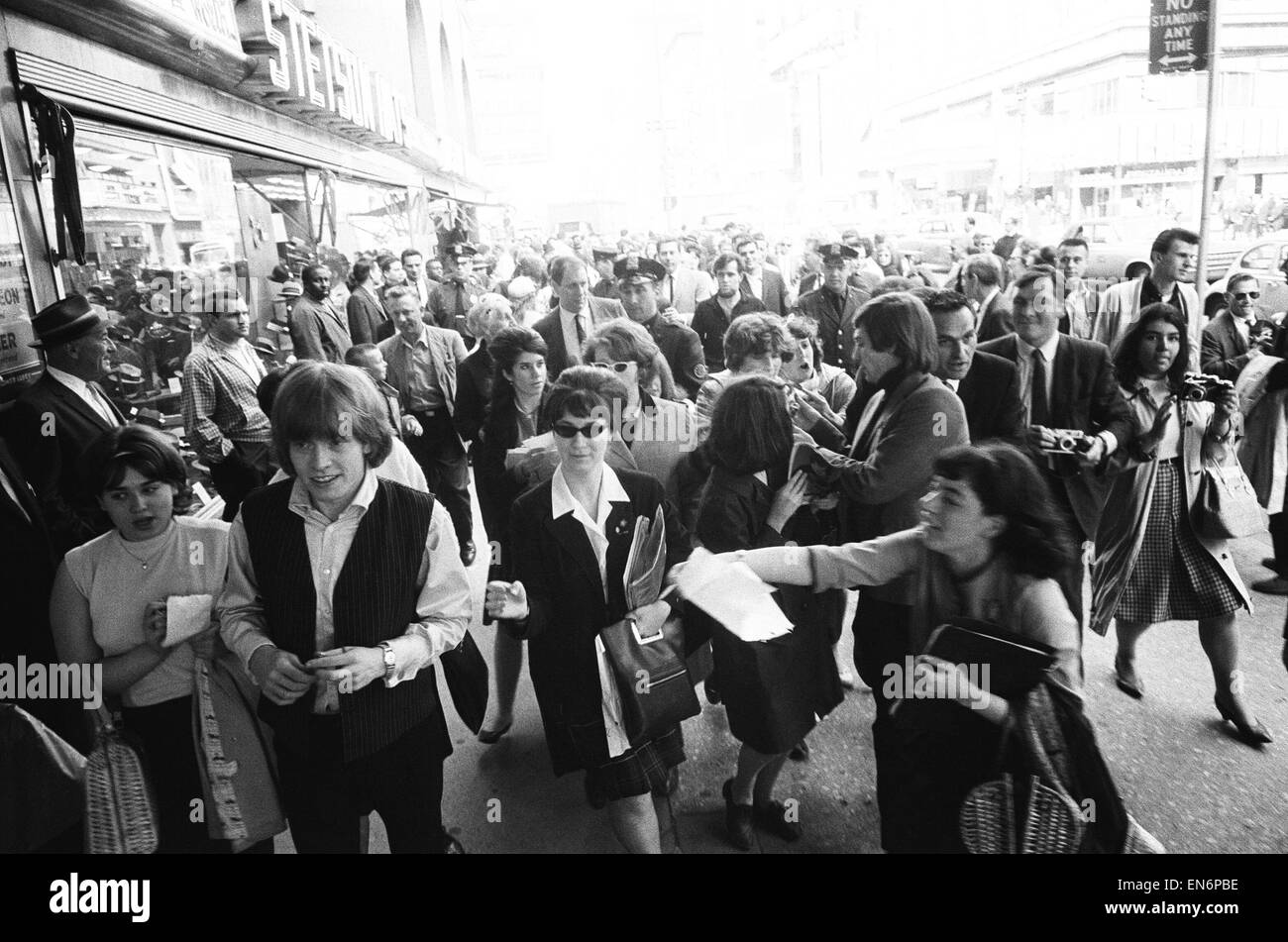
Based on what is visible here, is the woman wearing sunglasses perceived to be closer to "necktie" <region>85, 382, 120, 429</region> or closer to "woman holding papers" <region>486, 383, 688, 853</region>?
"woman holding papers" <region>486, 383, 688, 853</region>

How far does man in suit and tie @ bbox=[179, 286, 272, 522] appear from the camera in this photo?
4.34 m

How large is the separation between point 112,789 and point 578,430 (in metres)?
1.53

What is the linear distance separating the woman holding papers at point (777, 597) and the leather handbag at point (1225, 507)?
1715 millimetres

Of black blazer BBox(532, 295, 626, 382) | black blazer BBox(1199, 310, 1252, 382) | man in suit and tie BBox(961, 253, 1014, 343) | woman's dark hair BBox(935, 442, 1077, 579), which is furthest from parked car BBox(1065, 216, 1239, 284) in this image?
woman's dark hair BBox(935, 442, 1077, 579)

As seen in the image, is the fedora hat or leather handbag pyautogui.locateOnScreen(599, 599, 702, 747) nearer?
leather handbag pyautogui.locateOnScreen(599, 599, 702, 747)

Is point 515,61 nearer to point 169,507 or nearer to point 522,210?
point 522,210

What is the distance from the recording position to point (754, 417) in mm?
2768

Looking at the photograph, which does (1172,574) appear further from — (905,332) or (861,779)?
(905,332)

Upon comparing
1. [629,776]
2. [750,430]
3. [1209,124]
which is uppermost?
[1209,124]

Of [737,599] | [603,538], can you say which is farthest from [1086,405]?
[603,538]

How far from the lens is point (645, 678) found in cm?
242

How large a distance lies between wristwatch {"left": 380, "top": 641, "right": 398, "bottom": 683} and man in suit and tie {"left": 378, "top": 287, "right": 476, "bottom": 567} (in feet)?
10.3

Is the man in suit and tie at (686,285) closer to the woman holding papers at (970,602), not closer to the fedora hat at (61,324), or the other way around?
the fedora hat at (61,324)

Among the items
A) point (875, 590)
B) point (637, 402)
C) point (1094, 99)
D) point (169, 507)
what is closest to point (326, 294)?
point (637, 402)
